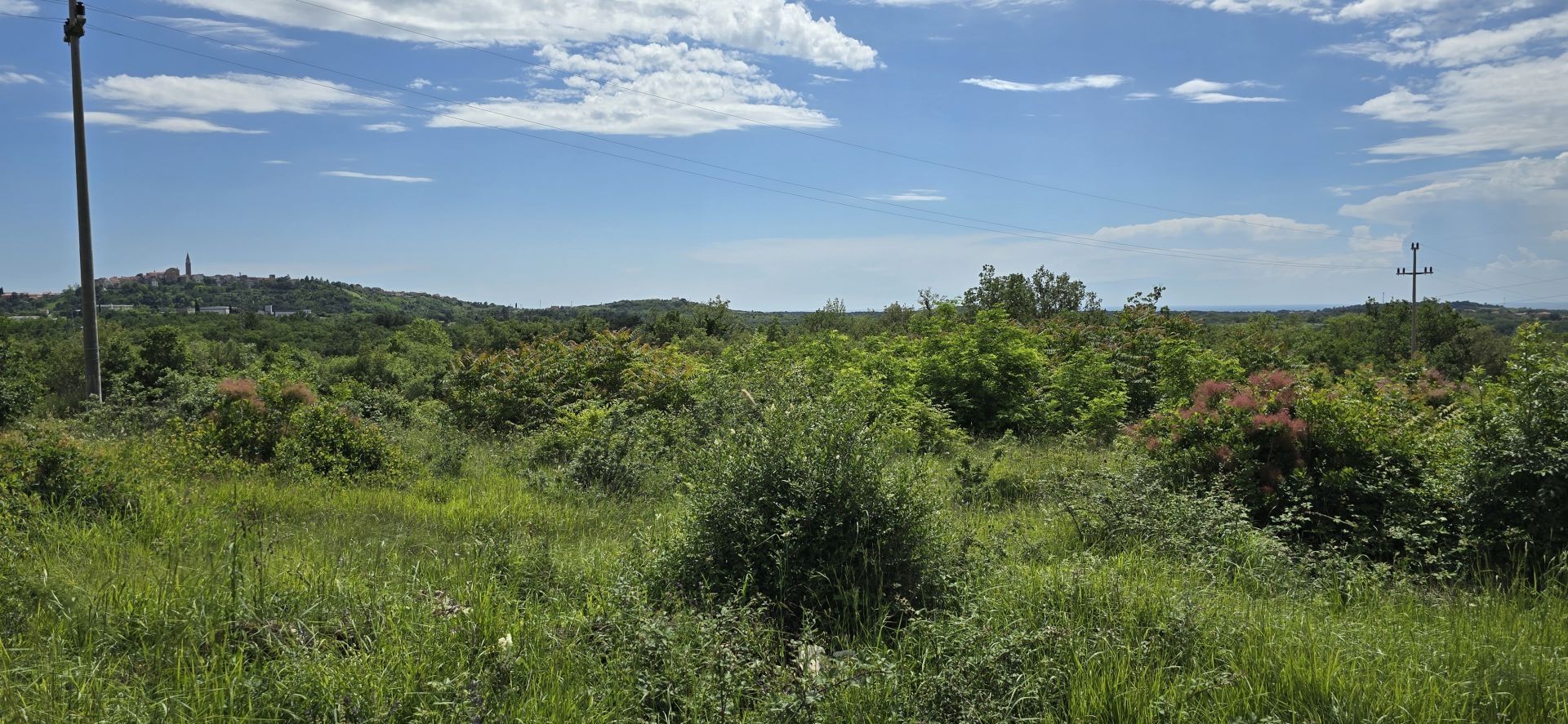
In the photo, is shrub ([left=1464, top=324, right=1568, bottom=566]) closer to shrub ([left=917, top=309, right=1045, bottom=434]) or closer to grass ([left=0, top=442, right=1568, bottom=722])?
grass ([left=0, top=442, right=1568, bottom=722])

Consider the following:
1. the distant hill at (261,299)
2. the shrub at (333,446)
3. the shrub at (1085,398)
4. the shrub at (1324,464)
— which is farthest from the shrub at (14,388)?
the distant hill at (261,299)

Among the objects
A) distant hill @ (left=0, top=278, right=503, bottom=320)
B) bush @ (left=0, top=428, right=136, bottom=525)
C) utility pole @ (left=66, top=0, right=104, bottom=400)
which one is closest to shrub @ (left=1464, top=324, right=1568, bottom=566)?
bush @ (left=0, top=428, right=136, bottom=525)

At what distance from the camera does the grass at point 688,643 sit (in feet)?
11.8

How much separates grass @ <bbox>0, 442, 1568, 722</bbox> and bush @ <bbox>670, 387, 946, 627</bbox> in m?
0.26

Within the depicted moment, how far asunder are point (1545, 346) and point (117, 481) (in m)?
11.6

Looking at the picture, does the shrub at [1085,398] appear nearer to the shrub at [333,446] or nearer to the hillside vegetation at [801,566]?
the hillside vegetation at [801,566]

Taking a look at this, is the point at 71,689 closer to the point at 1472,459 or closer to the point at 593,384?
the point at 1472,459

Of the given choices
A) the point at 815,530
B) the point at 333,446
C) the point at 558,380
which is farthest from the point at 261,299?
the point at 815,530

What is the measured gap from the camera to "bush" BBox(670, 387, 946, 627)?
4738mm

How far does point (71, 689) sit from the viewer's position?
365cm

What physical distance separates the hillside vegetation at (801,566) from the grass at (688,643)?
0.02 m

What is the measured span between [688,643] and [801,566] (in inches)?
40.2

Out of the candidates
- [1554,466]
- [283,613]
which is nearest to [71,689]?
[283,613]

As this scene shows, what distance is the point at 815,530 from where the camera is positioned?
4.90 m
